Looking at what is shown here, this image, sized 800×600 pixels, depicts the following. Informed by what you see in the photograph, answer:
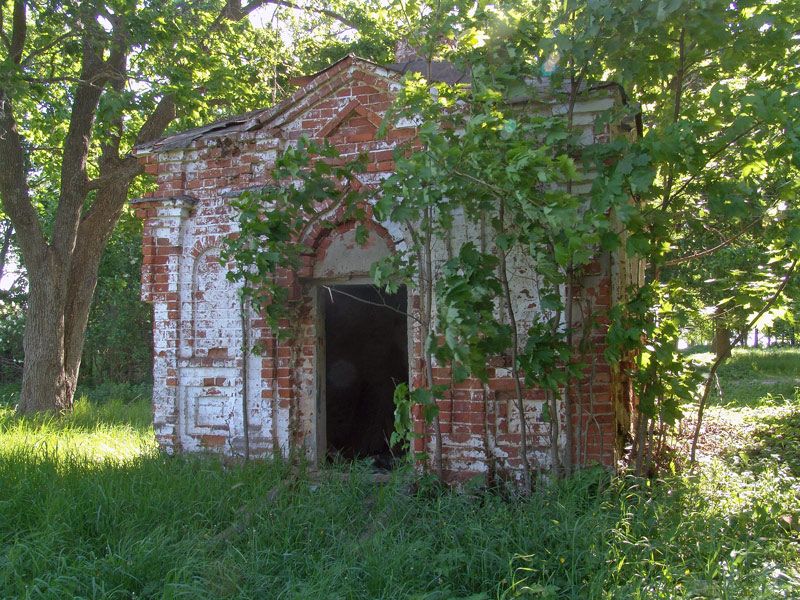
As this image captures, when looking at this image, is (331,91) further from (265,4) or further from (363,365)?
(265,4)

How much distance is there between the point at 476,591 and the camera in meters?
3.84

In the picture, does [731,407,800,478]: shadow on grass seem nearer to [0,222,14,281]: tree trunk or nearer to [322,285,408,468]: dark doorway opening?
[322,285,408,468]: dark doorway opening

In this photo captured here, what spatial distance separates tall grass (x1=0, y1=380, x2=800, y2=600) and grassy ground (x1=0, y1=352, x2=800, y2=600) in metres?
0.01

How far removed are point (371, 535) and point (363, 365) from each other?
443 centimetres

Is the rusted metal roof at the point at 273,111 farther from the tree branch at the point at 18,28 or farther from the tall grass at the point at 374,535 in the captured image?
the tree branch at the point at 18,28

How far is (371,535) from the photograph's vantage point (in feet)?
14.8

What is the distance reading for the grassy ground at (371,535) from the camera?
380 cm

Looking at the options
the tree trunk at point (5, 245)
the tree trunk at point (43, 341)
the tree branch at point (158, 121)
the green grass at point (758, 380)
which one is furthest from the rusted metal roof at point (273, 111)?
the tree trunk at point (5, 245)

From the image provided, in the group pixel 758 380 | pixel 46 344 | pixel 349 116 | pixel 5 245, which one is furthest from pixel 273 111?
pixel 5 245

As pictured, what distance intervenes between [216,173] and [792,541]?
17.9ft

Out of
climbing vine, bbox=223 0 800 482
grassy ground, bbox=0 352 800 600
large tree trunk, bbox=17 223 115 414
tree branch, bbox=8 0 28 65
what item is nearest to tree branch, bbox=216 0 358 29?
tree branch, bbox=8 0 28 65

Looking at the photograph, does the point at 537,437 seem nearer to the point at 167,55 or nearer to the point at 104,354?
the point at 167,55

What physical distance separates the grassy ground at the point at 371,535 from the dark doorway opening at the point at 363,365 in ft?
8.18

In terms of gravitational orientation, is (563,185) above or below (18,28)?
below
